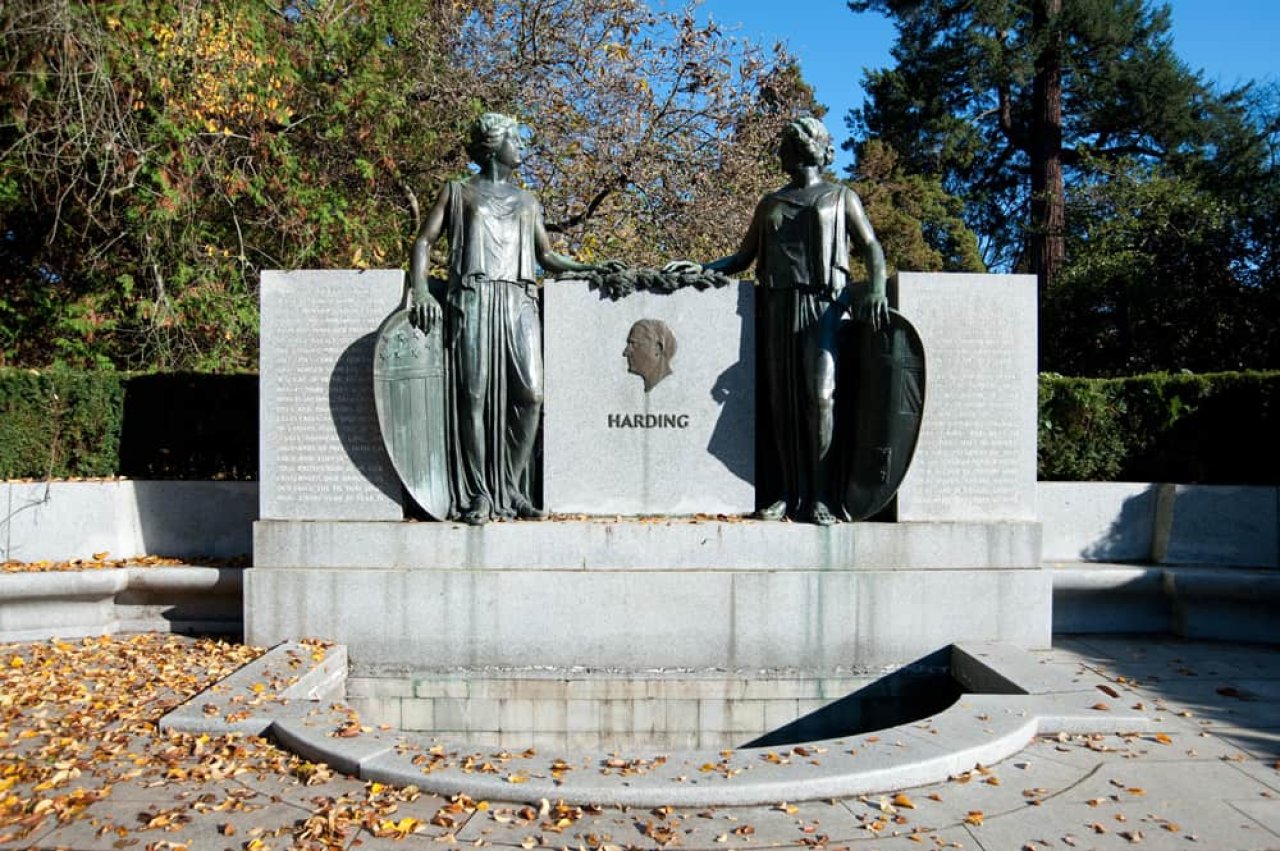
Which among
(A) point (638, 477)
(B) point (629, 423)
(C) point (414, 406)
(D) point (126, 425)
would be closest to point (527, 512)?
(A) point (638, 477)

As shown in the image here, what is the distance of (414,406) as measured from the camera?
247 inches

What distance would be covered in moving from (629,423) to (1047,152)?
21617 millimetres

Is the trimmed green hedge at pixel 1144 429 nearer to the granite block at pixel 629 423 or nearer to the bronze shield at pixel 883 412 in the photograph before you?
the bronze shield at pixel 883 412

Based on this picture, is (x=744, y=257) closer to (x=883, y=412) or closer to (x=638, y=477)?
(x=883, y=412)

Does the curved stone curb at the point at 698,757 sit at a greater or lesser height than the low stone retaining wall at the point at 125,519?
lesser

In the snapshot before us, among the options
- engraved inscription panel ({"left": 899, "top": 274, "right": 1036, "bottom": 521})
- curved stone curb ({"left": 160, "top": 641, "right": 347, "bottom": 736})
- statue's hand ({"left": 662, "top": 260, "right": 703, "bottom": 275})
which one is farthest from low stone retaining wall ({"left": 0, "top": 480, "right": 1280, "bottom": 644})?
statue's hand ({"left": 662, "top": 260, "right": 703, "bottom": 275})

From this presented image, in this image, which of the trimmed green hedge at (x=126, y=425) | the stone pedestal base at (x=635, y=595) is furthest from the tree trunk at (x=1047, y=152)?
the trimmed green hedge at (x=126, y=425)

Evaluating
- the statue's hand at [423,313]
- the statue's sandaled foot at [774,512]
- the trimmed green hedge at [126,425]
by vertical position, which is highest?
the statue's hand at [423,313]

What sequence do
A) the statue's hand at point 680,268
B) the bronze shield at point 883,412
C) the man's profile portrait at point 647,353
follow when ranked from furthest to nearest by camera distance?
the statue's hand at point 680,268
the man's profile portrait at point 647,353
the bronze shield at point 883,412

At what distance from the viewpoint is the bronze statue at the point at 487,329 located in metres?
6.37

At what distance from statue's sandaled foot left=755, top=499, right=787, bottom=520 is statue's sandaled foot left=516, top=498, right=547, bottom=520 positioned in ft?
5.03

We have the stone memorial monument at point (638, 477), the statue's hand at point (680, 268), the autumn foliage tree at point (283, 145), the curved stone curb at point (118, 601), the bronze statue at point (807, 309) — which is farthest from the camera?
the autumn foliage tree at point (283, 145)

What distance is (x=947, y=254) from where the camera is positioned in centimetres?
2859

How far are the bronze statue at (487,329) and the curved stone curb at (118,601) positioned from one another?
2100mm
